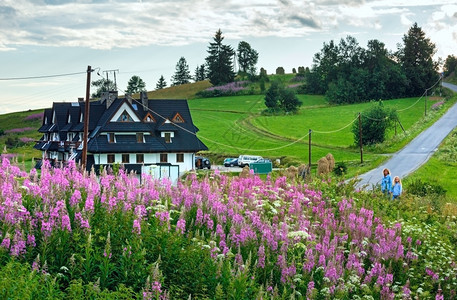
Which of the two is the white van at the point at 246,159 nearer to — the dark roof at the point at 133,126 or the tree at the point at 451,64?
the dark roof at the point at 133,126

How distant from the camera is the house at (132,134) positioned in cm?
5891

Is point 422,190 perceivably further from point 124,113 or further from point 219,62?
point 219,62

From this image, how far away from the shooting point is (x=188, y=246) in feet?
35.8

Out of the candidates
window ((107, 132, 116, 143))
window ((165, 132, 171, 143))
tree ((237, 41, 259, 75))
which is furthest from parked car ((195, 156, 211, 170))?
tree ((237, 41, 259, 75))

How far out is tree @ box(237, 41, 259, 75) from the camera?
15238cm

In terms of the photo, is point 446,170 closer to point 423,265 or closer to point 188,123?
point 188,123

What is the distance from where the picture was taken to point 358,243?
14289 mm

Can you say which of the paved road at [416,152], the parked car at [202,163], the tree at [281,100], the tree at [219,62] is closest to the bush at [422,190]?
the paved road at [416,152]

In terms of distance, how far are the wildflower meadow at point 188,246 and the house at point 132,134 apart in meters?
42.7

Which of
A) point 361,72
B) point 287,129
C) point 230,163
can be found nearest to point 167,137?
point 230,163

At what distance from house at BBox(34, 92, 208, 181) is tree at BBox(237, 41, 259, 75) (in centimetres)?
8939

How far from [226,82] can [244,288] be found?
13152 cm

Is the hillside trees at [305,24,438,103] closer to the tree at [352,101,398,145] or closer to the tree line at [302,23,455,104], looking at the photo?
the tree line at [302,23,455,104]

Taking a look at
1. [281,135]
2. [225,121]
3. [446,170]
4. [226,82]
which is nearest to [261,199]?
[446,170]
